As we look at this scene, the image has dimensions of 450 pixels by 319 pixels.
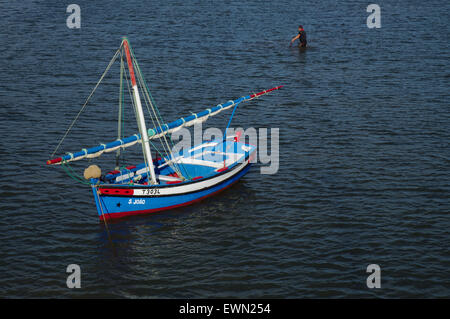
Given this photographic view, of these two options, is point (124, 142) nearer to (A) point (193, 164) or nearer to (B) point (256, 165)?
(A) point (193, 164)

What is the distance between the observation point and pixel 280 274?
105ft

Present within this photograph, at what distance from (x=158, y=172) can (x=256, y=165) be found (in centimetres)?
789

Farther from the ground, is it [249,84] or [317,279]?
[249,84]

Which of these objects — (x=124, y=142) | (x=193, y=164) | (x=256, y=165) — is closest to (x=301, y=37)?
(x=256, y=165)

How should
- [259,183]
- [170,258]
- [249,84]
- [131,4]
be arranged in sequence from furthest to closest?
1. [131,4]
2. [249,84]
3. [259,183]
4. [170,258]

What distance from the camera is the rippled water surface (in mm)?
32250

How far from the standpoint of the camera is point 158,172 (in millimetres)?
41375

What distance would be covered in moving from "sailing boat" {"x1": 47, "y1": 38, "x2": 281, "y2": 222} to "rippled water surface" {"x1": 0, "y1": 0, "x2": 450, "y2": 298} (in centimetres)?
101

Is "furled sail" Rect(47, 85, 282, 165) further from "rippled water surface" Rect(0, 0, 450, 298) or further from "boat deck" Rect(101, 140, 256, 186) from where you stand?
"rippled water surface" Rect(0, 0, 450, 298)

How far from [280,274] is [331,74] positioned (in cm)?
3816

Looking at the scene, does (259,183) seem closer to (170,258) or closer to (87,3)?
(170,258)

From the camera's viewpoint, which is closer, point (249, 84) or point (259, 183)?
point (259, 183)

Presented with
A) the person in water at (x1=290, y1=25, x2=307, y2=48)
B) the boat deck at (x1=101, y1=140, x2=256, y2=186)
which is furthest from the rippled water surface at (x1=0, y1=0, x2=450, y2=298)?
the boat deck at (x1=101, y1=140, x2=256, y2=186)

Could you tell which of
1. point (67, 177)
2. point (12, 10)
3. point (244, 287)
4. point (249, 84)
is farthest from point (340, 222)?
point (12, 10)
